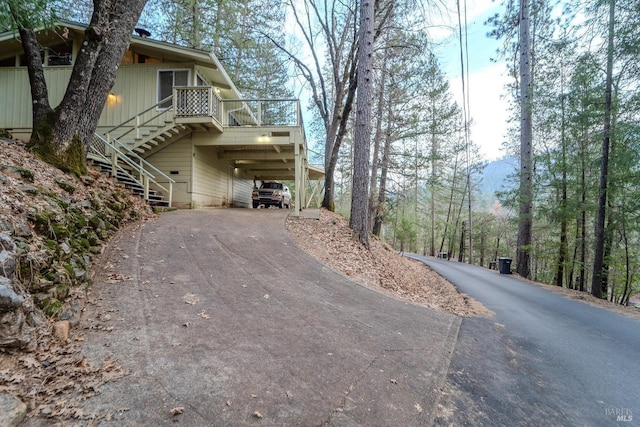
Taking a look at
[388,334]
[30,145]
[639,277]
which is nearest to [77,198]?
[30,145]

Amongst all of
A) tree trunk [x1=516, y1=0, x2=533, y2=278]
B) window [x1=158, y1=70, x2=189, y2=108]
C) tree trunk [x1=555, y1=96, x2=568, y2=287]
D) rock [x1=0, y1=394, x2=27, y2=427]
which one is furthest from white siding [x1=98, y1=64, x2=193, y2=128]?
tree trunk [x1=555, y1=96, x2=568, y2=287]

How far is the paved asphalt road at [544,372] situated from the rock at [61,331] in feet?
10.5

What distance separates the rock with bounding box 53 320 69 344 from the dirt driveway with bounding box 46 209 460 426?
0.17 metres

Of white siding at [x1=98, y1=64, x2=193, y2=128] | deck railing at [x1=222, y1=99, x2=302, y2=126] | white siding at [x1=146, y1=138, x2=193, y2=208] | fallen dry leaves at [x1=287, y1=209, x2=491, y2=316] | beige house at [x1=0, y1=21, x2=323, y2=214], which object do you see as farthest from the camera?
white siding at [x1=98, y1=64, x2=193, y2=128]

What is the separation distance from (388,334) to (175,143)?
34.8 feet

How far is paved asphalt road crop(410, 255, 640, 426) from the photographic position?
2.24m

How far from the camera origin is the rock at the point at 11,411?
A: 1.64 metres

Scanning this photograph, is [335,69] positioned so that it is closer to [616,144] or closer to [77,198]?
[616,144]

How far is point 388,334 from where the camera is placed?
3305 millimetres

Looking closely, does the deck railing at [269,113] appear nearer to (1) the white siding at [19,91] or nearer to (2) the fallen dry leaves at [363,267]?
(2) the fallen dry leaves at [363,267]

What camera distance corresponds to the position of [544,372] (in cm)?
291

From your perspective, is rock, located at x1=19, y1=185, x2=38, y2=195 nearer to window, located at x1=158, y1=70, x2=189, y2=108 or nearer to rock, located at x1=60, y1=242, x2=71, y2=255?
rock, located at x1=60, y1=242, x2=71, y2=255

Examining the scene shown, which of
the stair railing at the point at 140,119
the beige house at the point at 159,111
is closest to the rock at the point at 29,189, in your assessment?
the beige house at the point at 159,111

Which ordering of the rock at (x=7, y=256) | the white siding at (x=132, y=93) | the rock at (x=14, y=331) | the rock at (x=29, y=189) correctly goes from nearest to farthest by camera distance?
the rock at (x=14, y=331)
the rock at (x=7, y=256)
the rock at (x=29, y=189)
the white siding at (x=132, y=93)
